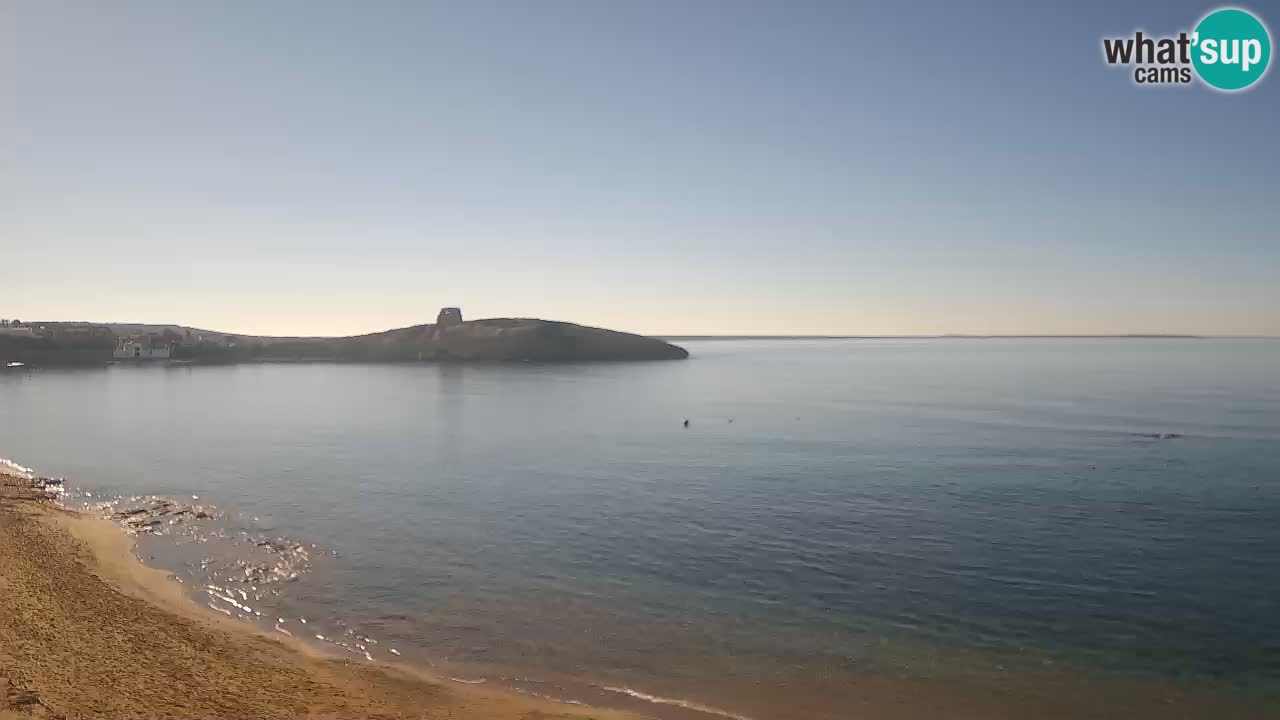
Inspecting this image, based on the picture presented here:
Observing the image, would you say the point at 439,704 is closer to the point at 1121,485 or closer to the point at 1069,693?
the point at 1069,693

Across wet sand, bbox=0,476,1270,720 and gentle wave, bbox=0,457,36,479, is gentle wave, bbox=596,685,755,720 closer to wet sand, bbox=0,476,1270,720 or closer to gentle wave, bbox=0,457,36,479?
wet sand, bbox=0,476,1270,720

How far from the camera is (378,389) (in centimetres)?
14400

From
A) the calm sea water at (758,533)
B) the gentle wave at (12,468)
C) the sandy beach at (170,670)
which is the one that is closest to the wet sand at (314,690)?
the sandy beach at (170,670)

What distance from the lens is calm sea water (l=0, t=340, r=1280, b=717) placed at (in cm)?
2252

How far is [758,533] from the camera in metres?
35.9

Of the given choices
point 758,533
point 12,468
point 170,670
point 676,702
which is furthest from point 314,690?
point 12,468

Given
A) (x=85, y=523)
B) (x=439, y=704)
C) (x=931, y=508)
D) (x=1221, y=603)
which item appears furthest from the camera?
(x=931, y=508)

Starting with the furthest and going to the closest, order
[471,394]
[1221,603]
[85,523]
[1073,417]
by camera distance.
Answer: [471,394], [1073,417], [85,523], [1221,603]

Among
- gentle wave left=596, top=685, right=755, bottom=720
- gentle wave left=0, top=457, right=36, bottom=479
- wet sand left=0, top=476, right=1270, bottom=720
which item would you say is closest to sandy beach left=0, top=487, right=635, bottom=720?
wet sand left=0, top=476, right=1270, bottom=720

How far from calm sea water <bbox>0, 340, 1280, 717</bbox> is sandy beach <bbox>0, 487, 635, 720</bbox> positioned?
7.20ft

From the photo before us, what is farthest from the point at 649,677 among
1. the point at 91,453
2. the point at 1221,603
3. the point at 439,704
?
the point at 91,453

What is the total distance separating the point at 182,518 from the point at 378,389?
108256 mm

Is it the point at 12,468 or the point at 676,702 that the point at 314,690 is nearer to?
the point at 676,702

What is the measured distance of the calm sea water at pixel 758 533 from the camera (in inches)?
886
